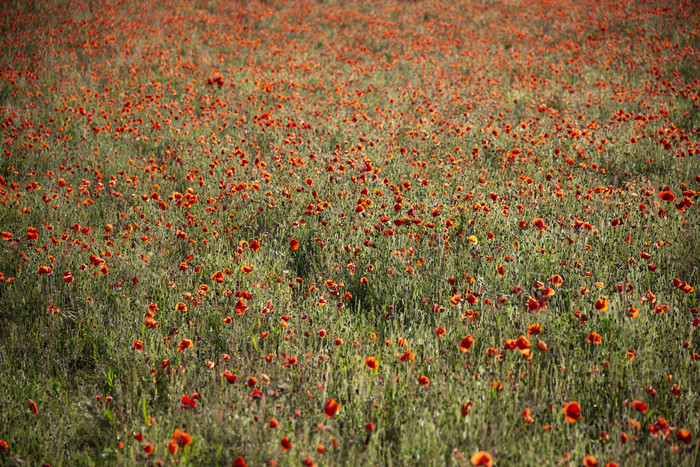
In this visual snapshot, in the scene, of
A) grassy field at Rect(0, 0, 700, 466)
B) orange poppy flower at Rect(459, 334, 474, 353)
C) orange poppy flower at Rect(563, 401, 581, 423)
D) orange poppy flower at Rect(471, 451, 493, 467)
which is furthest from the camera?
orange poppy flower at Rect(459, 334, 474, 353)

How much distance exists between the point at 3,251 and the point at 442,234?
3.39 meters

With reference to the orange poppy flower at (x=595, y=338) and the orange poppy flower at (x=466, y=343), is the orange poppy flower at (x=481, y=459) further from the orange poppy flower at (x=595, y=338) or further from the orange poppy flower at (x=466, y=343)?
the orange poppy flower at (x=595, y=338)

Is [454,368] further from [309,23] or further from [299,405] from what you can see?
[309,23]

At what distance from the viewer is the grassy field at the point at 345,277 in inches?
78.8

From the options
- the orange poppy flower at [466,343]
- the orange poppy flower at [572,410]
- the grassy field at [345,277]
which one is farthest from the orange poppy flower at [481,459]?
the orange poppy flower at [466,343]

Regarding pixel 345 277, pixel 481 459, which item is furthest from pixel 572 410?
pixel 345 277

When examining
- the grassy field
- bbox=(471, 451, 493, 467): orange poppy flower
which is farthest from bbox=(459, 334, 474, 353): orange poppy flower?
bbox=(471, 451, 493, 467): orange poppy flower

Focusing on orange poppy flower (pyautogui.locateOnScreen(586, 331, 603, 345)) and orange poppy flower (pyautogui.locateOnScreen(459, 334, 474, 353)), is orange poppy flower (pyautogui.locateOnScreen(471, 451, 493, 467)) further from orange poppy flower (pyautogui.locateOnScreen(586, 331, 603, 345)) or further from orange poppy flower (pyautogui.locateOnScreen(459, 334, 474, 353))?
orange poppy flower (pyautogui.locateOnScreen(586, 331, 603, 345))

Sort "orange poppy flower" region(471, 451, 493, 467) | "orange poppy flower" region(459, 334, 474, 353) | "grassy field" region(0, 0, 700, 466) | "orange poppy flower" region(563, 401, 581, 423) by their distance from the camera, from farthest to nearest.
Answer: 1. "orange poppy flower" region(459, 334, 474, 353)
2. "grassy field" region(0, 0, 700, 466)
3. "orange poppy flower" region(563, 401, 581, 423)
4. "orange poppy flower" region(471, 451, 493, 467)

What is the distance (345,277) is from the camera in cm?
329

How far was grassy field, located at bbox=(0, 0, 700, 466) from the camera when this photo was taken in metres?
2.00

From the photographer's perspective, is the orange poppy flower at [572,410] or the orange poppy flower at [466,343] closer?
the orange poppy flower at [572,410]

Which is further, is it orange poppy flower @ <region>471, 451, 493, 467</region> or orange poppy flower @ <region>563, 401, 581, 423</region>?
orange poppy flower @ <region>563, 401, 581, 423</region>

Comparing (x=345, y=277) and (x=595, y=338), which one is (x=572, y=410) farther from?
(x=345, y=277)
